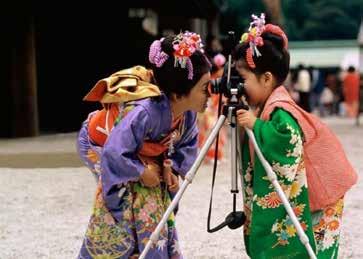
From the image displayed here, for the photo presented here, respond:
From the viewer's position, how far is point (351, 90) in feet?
63.3

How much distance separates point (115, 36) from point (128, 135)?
10.6m

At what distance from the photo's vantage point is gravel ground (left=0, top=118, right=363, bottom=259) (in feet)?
15.0

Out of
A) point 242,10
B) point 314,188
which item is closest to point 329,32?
point 242,10

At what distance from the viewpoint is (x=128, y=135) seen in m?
2.72

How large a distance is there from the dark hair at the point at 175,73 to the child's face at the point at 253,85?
0.14m

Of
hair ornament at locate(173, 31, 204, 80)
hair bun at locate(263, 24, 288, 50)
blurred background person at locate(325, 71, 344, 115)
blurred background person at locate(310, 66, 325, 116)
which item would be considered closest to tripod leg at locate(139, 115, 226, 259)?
hair ornament at locate(173, 31, 204, 80)

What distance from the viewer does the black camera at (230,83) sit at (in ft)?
8.65

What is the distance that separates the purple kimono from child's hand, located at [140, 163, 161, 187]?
3 centimetres

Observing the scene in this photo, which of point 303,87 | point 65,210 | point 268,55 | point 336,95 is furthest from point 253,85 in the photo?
point 336,95

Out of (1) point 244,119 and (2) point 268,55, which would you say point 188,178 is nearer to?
(1) point 244,119

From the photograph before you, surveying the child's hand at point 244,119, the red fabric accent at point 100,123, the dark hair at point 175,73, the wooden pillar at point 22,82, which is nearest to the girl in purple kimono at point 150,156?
the dark hair at point 175,73

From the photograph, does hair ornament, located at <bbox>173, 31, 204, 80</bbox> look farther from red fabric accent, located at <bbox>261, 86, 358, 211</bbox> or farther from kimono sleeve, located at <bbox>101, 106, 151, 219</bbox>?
red fabric accent, located at <bbox>261, 86, 358, 211</bbox>

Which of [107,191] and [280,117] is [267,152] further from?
[107,191]

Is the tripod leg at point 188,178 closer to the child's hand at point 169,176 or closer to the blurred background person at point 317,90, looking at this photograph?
the child's hand at point 169,176
